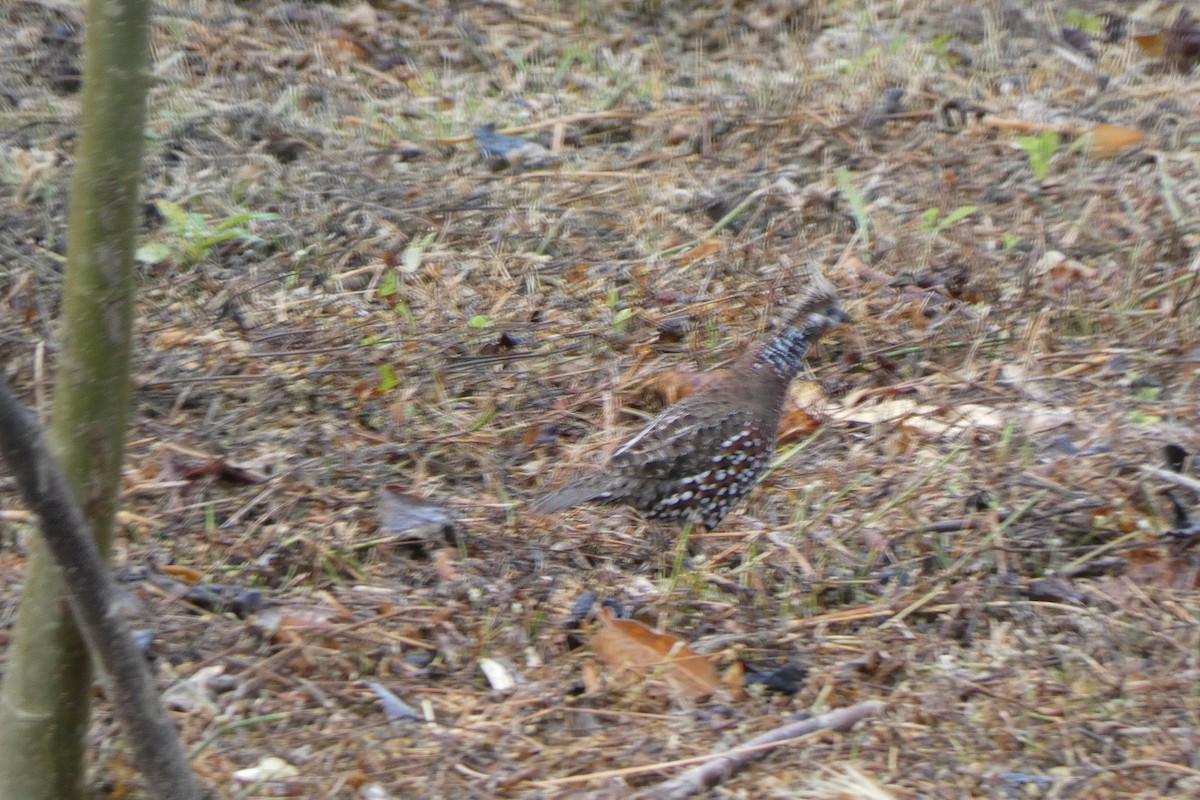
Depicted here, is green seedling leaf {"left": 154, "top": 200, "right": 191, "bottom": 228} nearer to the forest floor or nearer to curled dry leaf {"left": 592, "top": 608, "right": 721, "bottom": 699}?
the forest floor

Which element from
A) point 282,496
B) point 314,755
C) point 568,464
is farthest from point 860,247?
point 314,755

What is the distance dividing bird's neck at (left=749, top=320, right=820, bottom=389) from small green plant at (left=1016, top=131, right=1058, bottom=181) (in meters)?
2.41

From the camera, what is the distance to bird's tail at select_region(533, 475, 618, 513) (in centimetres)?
471

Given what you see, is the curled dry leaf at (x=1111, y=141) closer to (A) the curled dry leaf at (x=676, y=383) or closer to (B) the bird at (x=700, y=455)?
(A) the curled dry leaf at (x=676, y=383)

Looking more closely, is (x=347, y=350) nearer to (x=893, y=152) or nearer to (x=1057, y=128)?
(x=893, y=152)

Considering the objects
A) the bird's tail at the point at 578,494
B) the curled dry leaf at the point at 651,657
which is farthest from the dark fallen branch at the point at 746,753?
the bird's tail at the point at 578,494

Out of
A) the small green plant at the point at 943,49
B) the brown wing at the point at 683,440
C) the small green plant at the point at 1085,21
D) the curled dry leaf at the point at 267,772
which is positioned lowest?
the curled dry leaf at the point at 267,772

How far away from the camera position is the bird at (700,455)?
15.9 ft

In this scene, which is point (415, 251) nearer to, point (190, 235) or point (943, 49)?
point (190, 235)

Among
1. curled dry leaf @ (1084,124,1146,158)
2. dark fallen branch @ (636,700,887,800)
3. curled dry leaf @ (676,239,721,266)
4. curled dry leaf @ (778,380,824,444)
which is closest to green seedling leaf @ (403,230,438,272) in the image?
curled dry leaf @ (676,239,721,266)

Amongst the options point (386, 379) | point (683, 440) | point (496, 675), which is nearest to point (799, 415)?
point (683, 440)

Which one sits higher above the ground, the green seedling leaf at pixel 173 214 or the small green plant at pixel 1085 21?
the small green plant at pixel 1085 21

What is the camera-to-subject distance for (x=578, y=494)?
4.74 m

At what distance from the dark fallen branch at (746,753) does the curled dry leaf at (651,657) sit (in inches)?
11.6
